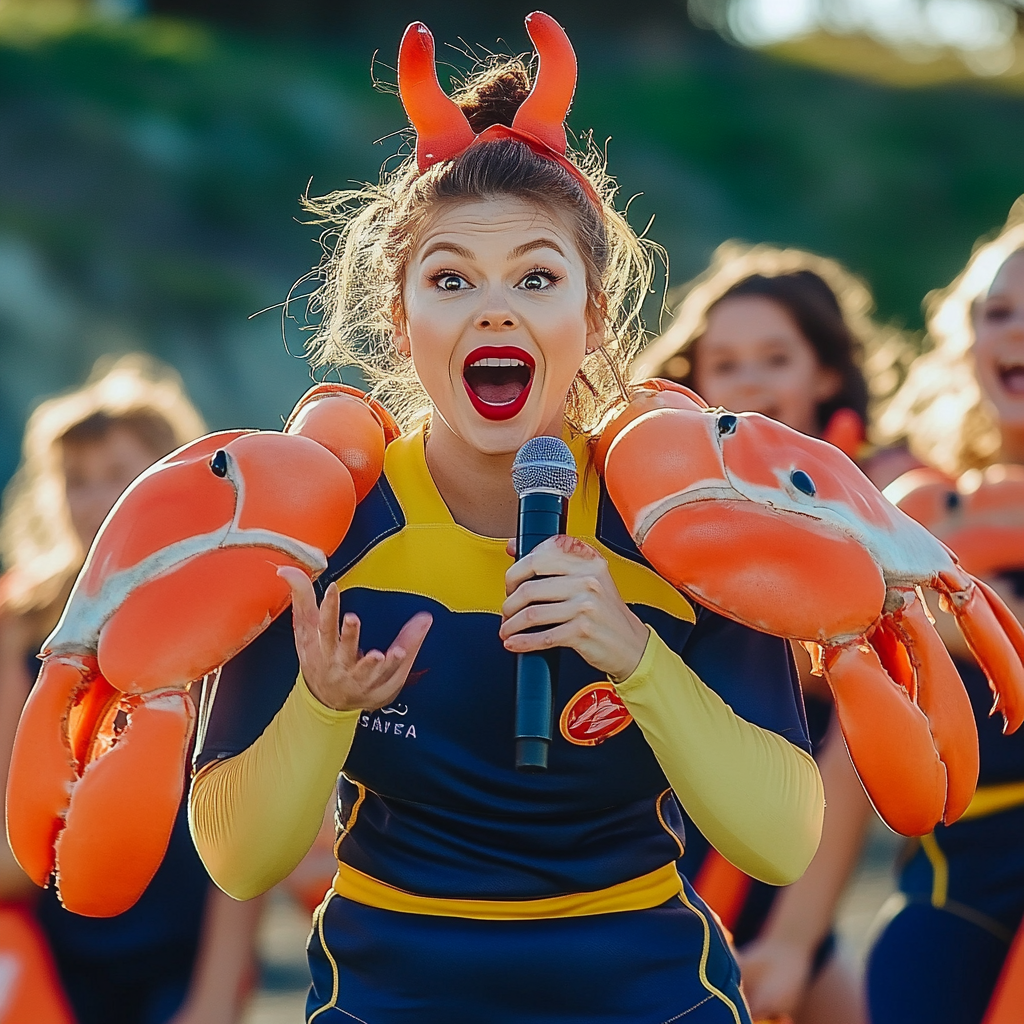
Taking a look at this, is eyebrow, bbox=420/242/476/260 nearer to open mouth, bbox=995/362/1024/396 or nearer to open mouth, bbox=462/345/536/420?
open mouth, bbox=462/345/536/420

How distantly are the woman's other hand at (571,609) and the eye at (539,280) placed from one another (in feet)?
1.37

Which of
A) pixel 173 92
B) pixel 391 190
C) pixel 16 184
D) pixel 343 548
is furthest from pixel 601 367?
pixel 173 92

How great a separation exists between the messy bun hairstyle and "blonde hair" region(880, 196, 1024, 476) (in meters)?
1.30

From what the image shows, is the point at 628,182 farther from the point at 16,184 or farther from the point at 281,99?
the point at 16,184

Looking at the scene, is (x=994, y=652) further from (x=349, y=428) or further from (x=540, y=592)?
(x=349, y=428)

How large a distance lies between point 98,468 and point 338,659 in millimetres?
2337

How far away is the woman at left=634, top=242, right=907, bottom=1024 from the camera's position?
3596 mm

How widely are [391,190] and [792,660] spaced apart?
0.93 m

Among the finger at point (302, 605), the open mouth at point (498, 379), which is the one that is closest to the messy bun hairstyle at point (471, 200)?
the open mouth at point (498, 379)

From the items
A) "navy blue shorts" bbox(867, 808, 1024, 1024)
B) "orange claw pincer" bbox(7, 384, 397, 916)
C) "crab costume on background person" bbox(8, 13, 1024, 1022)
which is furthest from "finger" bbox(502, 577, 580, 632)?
"navy blue shorts" bbox(867, 808, 1024, 1024)

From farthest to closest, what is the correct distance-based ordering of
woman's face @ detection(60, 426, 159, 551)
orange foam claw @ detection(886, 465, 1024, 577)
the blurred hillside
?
the blurred hillside → woman's face @ detection(60, 426, 159, 551) → orange foam claw @ detection(886, 465, 1024, 577)

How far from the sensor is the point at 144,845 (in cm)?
202

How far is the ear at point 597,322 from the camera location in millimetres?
2447

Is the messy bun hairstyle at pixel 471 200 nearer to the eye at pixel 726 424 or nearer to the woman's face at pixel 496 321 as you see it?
the woman's face at pixel 496 321
